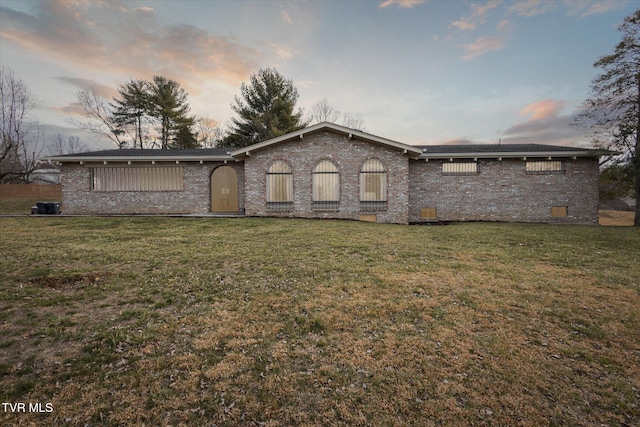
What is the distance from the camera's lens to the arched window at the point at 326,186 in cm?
1421

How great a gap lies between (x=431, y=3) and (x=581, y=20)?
712cm

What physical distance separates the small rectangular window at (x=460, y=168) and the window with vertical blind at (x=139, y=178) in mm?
15016

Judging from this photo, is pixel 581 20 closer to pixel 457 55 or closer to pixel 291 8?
pixel 457 55

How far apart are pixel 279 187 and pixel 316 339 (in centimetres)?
1165

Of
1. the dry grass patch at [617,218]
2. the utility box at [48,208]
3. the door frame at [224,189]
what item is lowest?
the dry grass patch at [617,218]

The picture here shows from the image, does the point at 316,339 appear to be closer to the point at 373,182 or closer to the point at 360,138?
the point at 373,182

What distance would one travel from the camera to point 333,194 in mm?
14250

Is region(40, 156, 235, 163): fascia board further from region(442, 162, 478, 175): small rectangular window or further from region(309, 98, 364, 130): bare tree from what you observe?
region(309, 98, 364, 130): bare tree

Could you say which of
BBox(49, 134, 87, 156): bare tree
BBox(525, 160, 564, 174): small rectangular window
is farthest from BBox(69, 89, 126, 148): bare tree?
BBox(525, 160, 564, 174): small rectangular window

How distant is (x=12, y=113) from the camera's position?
2809cm

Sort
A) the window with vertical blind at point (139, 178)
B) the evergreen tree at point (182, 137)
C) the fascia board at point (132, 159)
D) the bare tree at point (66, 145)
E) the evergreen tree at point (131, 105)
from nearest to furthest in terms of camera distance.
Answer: the fascia board at point (132, 159)
the window with vertical blind at point (139, 178)
the evergreen tree at point (131, 105)
the evergreen tree at point (182, 137)
the bare tree at point (66, 145)

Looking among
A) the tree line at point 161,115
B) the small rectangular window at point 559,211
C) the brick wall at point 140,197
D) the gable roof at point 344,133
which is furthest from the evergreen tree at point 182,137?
the small rectangular window at point 559,211

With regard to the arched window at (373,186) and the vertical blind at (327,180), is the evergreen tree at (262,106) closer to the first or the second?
the vertical blind at (327,180)

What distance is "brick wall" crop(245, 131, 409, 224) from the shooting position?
46.0 ft
